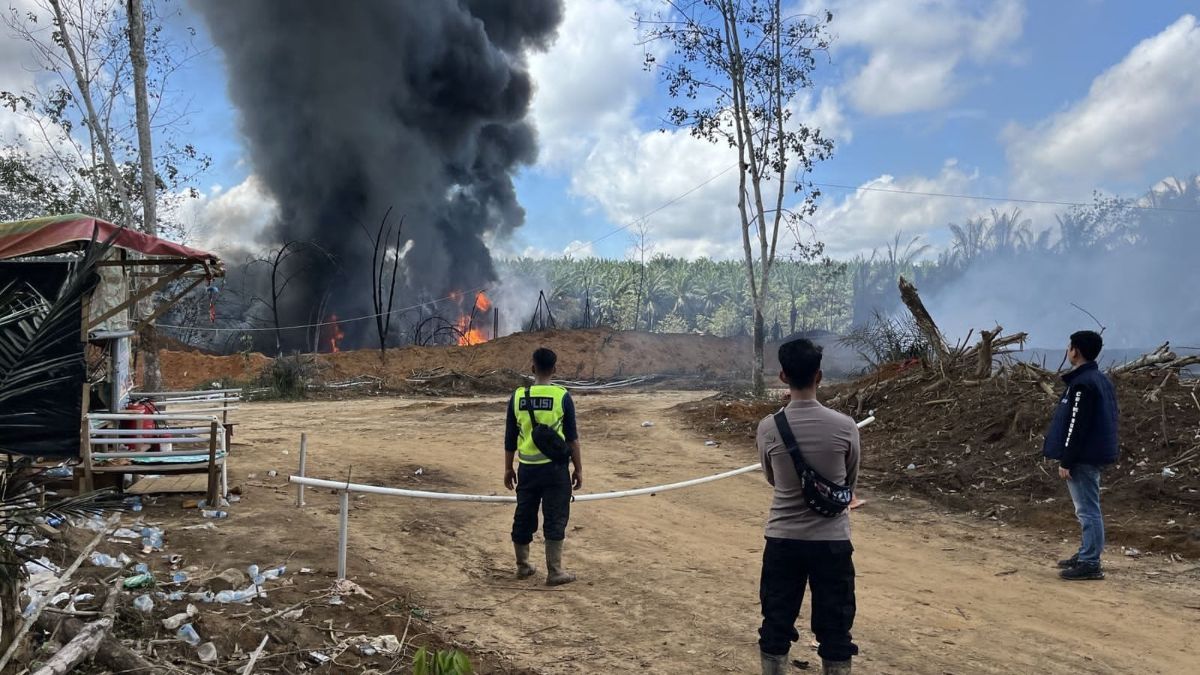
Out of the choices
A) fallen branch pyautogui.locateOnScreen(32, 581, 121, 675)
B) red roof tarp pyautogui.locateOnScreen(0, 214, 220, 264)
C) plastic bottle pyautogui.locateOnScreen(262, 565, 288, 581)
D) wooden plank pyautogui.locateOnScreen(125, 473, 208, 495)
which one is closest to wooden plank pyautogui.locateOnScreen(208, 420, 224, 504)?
wooden plank pyautogui.locateOnScreen(125, 473, 208, 495)

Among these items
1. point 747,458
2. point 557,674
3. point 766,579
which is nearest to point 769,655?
point 766,579

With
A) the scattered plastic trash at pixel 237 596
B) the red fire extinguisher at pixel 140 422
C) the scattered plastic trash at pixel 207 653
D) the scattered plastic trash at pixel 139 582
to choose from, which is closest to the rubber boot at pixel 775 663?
the scattered plastic trash at pixel 207 653

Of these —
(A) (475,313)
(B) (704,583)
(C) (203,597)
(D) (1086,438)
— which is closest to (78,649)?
(C) (203,597)

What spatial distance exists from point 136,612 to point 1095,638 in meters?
5.34

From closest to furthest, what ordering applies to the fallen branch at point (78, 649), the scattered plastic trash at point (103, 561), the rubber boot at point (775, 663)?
the fallen branch at point (78, 649) → the rubber boot at point (775, 663) → the scattered plastic trash at point (103, 561)

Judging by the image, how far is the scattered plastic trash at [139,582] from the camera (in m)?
4.11

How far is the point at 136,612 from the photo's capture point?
3750 mm

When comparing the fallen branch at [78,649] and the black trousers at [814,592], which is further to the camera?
the black trousers at [814,592]

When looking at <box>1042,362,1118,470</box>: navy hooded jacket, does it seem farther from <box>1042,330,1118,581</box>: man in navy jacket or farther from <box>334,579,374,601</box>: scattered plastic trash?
<box>334,579,374,601</box>: scattered plastic trash

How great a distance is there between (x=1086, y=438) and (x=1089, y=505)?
52 centimetres

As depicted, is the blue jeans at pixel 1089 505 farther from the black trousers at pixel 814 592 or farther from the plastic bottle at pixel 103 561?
the plastic bottle at pixel 103 561

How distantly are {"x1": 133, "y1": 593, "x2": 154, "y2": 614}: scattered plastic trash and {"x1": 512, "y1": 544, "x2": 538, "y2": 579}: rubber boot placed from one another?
7.56 feet

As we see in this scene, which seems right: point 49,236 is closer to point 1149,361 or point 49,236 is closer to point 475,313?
point 1149,361

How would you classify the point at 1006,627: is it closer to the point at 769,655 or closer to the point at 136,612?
the point at 769,655
